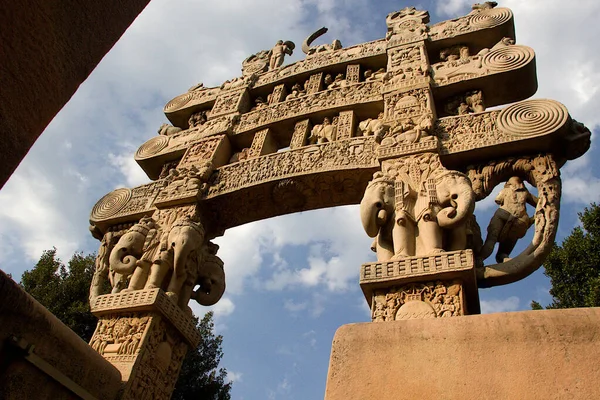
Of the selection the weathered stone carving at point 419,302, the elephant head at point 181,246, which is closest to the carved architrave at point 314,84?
the elephant head at point 181,246

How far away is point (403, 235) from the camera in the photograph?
5.00 metres

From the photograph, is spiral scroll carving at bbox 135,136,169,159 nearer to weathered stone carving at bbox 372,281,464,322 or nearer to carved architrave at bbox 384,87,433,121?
carved architrave at bbox 384,87,433,121

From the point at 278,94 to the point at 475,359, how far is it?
26.1 ft

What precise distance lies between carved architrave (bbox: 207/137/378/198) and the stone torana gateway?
0.08 ft

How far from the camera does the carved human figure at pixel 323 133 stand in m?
7.72

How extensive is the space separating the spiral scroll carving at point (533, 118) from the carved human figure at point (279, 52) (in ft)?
19.5

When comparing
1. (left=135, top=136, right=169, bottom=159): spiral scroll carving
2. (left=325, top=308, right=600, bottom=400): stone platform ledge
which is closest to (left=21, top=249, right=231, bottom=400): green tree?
(left=135, top=136, right=169, bottom=159): spiral scroll carving

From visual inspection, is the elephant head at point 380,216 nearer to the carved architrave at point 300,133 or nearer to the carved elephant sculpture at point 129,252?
the carved architrave at point 300,133

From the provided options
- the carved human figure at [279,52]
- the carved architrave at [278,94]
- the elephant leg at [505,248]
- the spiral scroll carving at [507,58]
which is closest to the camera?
the elephant leg at [505,248]

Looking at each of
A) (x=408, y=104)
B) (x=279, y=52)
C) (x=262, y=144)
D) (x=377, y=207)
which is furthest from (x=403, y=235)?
(x=279, y=52)

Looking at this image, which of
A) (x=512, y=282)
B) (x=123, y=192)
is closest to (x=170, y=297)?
(x=123, y=192)

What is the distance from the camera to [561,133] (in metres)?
5.56

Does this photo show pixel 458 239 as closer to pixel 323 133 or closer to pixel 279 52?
pixel 323 133

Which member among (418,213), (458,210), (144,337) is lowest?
(144,337)
